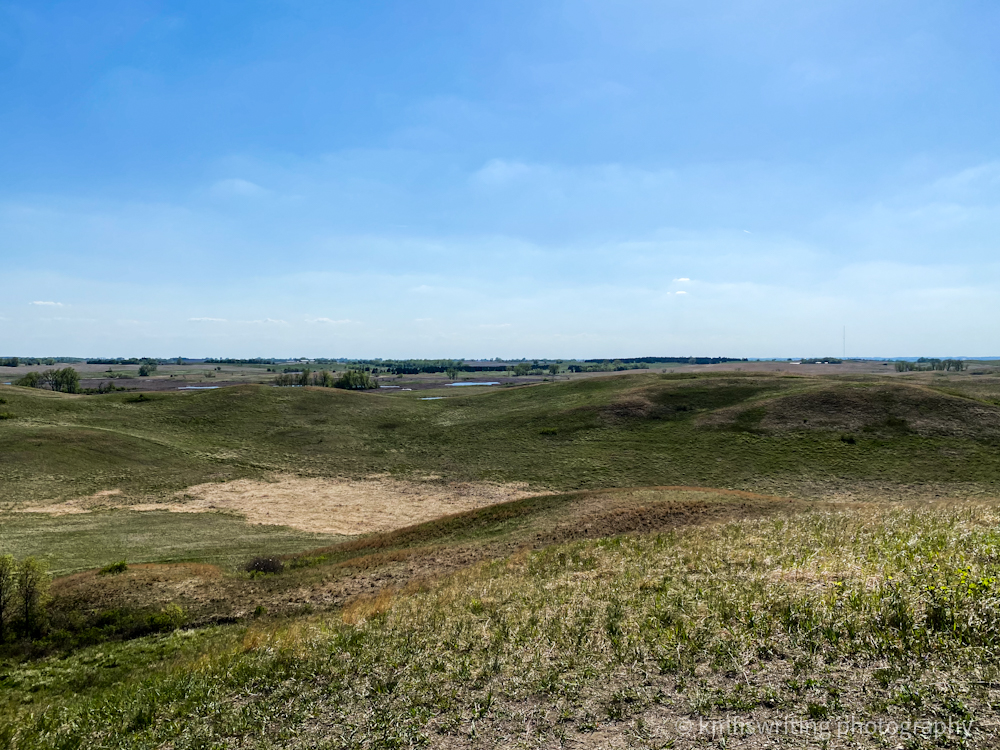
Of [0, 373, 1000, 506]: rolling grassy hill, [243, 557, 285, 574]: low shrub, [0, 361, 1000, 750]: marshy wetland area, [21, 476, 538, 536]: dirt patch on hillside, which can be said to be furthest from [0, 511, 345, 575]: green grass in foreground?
[0, 373, 1000, 506]: rolling grassy hill

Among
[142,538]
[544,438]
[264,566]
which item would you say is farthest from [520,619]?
[544,438]

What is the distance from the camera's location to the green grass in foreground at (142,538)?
27.6m

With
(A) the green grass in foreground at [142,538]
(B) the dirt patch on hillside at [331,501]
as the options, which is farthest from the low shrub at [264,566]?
(B) the dirt patch on hillside at [331,501]

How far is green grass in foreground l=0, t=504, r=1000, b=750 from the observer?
8492 millimetres

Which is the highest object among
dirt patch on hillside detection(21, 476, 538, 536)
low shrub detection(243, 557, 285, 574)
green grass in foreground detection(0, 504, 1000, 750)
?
green grass in foreground detection(0, 504, 1000, 750)

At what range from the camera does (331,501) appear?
47125 mm

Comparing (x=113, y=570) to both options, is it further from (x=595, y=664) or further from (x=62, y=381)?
(x=62, y=381)

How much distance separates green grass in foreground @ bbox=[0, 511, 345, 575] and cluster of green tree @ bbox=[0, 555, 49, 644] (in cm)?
696

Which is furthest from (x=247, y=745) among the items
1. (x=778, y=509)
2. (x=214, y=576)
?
(x=778, y=509)

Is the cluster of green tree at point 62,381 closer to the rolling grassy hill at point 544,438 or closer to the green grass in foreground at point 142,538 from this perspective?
the rolling grassy hill at point 544,438

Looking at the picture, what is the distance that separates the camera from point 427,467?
59.7 metres

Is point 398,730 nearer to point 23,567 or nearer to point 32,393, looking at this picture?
point 23,567

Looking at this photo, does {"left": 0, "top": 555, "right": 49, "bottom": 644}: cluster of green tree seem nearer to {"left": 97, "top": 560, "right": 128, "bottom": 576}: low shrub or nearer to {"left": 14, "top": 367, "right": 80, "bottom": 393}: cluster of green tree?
{"left": 97, "top": 560, "right": 128, "bottom": 576}: low shrub

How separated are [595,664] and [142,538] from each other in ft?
114
